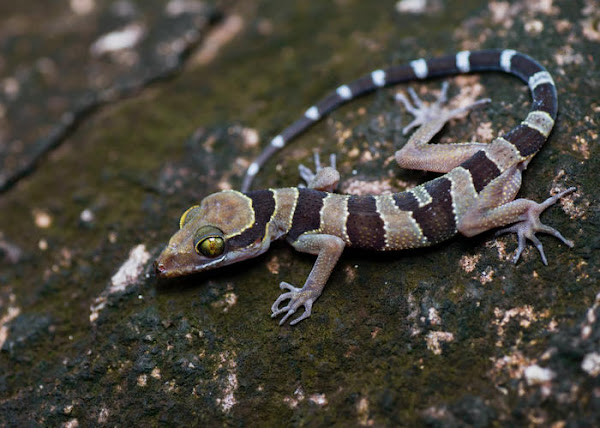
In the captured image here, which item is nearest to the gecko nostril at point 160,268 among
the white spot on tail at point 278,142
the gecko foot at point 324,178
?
the gecko foot at point 324,178

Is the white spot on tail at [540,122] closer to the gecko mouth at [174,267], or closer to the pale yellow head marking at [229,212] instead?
the pale yellow head marking at [229,212]

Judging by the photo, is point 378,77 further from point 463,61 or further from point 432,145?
point 432,145

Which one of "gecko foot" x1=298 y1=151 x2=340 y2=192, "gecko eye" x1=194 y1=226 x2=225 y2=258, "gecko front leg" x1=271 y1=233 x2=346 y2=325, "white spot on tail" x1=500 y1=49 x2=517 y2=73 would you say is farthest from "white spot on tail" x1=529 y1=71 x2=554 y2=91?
"gecko eye" x1=194 y1=226 x2=225 y2=258

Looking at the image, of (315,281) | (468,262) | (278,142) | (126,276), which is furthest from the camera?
(278,142)

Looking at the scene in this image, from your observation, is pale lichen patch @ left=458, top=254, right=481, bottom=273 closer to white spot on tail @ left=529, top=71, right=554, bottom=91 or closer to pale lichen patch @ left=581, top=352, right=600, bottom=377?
pale lichen patch @ left=581, top=352, right=600, bottom=377

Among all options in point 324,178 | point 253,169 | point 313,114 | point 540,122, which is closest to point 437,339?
point 324,178

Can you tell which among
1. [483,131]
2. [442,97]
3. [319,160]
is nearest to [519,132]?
[483,131]
